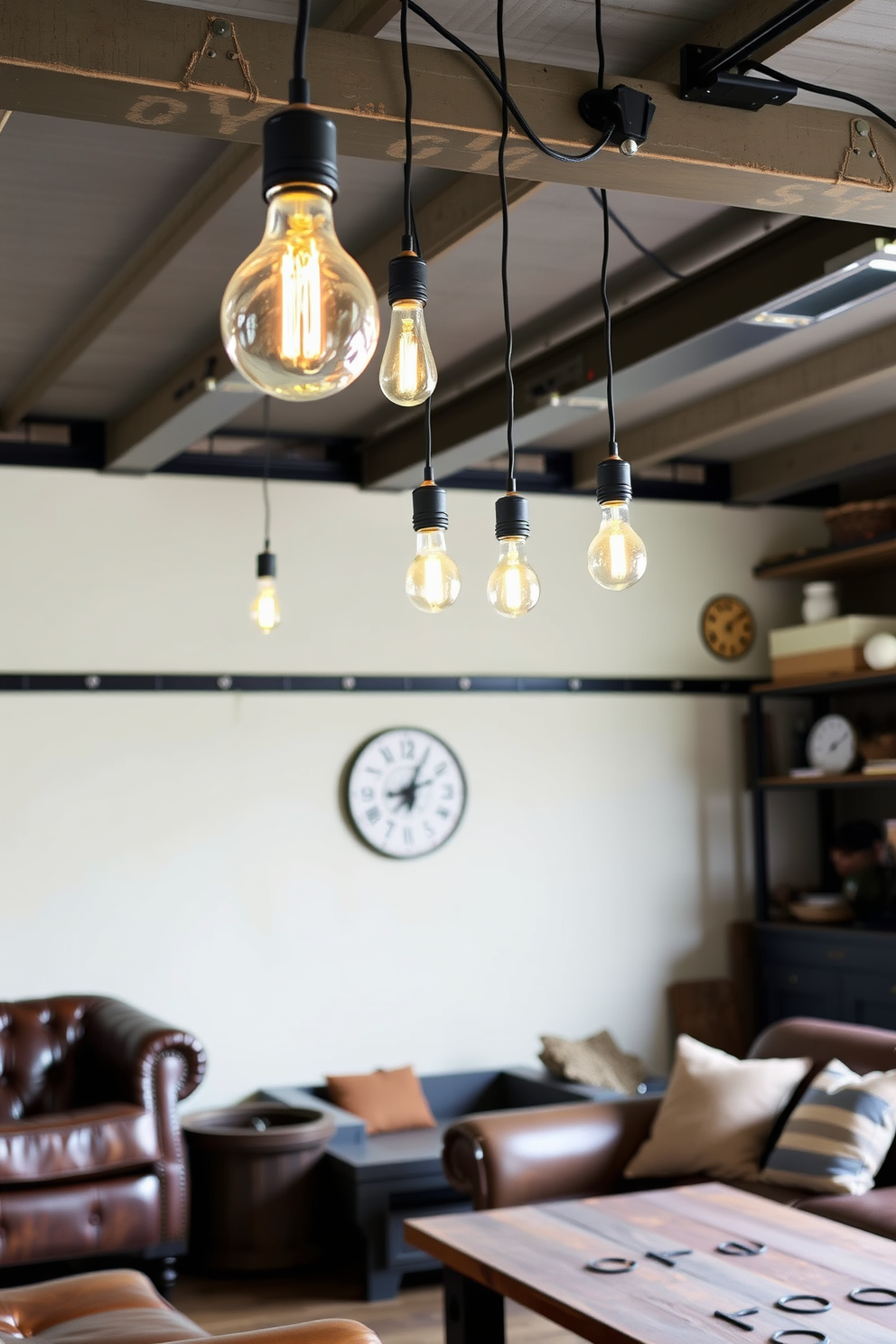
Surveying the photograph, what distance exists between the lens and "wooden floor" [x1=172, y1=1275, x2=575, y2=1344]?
14.1ft

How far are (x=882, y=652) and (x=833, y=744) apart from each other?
0.54m

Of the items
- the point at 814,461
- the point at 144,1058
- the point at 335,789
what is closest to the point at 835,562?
the point at 814,461

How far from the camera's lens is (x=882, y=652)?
5.88m

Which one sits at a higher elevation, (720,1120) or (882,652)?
(882,652)

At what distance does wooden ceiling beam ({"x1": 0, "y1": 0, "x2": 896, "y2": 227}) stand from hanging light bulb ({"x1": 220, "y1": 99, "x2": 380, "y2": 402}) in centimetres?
98

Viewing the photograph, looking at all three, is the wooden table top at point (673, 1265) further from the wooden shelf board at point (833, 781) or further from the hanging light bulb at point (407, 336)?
the wooden shelf board at point (833, 781)

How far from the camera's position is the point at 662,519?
21.5 ft

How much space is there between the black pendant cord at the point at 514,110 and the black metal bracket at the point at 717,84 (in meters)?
0.24

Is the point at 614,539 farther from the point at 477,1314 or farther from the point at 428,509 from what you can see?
the point at 477,1314

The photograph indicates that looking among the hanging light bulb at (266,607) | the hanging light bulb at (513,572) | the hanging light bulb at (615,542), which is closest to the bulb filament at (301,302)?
the hanging light bulb at (615,542)

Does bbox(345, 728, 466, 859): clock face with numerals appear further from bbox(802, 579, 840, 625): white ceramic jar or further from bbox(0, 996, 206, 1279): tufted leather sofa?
bbox(802, 579, 840, 625): white ceramic jar

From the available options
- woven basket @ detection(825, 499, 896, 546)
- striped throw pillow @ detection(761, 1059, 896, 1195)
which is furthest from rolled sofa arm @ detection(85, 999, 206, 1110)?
woven basket @ detection(825, 499, 896, 546)

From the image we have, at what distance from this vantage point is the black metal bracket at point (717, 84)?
2541 mm

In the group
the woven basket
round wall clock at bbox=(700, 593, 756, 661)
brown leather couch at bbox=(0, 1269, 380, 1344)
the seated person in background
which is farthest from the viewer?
round wall clock at bbox=(700, 593, 756, 661)
